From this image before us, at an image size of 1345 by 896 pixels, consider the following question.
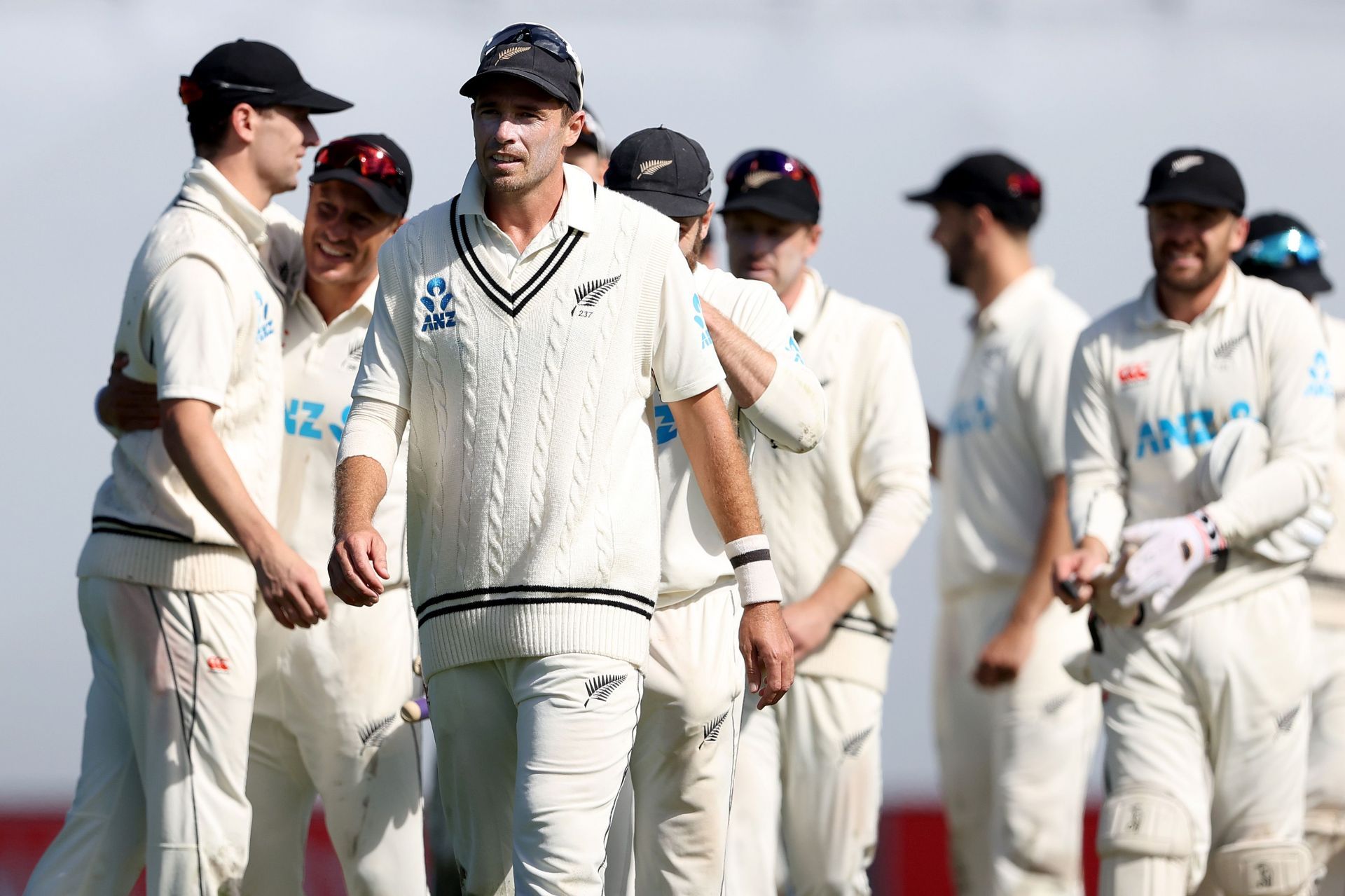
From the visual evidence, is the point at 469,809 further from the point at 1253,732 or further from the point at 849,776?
the point at 1253,732

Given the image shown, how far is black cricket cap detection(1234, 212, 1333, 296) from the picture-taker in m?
7.15

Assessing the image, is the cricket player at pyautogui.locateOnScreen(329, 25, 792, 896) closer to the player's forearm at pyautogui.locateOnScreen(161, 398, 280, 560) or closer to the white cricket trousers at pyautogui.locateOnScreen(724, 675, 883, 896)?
the player's forearm at pyautogui.locateOnScreen(161, 398, 280, 560)

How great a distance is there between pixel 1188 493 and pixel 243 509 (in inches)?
105

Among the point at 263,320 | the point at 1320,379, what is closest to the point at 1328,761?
the point at 1320,379

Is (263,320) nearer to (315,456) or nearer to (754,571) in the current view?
(315,456)

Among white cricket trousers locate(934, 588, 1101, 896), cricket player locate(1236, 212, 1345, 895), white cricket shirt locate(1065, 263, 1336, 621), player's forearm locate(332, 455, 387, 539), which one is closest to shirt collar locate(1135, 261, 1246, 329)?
white cricket shirt locate(1065, 263, 1336, 621)

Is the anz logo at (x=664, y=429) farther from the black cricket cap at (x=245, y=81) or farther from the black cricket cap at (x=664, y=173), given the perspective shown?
the black cricket cap at (x=245, y=81)

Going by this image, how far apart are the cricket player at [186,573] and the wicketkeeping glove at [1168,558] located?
7.16ft

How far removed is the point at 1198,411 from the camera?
226 inches

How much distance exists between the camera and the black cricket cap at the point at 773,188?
583 cm

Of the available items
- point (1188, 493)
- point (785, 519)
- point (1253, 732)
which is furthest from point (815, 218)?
point (1253, 732)

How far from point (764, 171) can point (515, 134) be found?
2083mm

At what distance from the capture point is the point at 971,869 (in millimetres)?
6941

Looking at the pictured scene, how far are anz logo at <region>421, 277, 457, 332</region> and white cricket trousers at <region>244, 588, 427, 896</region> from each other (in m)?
1.64
